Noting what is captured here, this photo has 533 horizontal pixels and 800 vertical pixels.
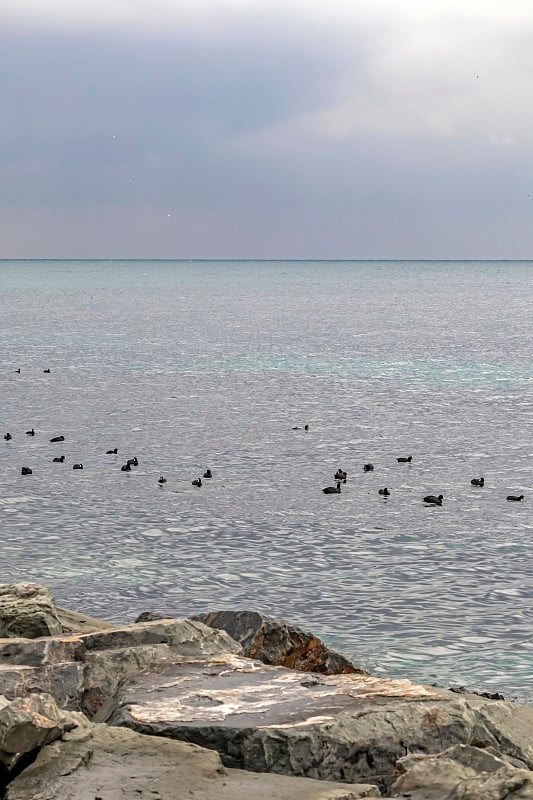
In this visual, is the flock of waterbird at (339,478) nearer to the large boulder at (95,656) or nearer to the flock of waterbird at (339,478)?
the flock of waterbird at (339,478)

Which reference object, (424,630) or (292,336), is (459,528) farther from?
(292,336)

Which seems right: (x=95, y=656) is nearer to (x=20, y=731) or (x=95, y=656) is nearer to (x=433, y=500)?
(x=20, y=731)

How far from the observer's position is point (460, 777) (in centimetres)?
953

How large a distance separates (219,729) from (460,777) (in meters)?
2.73

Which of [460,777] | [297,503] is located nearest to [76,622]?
[460,777]

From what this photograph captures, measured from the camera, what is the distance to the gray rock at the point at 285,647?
15492mm

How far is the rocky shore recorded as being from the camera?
10031 mm

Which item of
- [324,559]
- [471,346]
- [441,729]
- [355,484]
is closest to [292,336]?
[471,346]

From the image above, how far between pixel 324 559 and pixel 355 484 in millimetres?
8995

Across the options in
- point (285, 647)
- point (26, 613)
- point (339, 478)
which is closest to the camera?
point (26, 613)

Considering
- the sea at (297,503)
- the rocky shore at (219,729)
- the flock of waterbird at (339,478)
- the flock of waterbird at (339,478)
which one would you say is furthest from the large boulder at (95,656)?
the flock of waterbird at (339,478)

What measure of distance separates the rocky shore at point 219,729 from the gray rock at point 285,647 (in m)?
1.21

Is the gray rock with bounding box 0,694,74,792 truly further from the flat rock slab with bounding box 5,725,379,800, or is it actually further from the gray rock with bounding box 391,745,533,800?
the gray rock with bounding box 391,745,533,800

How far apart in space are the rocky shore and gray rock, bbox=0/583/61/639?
247mm
